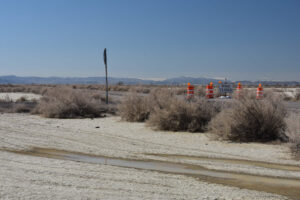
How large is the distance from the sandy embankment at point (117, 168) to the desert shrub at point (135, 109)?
262 cm

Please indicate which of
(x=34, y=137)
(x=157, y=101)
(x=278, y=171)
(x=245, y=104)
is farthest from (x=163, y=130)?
(x=278, y=171)

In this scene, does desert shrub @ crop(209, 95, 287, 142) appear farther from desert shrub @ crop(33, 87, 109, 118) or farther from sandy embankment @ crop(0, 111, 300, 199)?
desert shrub @ crop(33, 87, 109, 118)

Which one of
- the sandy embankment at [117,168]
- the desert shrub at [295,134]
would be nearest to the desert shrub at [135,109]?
the sandy embankment at [117,168]

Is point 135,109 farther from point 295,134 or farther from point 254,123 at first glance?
point 295,134

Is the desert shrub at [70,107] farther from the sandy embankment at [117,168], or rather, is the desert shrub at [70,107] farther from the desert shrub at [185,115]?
the desert shrub at [185,115]

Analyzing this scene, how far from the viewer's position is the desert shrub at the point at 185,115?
45.5ft

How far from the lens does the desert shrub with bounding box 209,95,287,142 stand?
1157 centimetres

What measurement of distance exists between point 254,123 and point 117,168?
5.32m

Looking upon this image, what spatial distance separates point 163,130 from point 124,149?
152 inches

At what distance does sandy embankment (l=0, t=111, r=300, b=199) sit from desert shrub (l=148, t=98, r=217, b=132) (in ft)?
Answer: 1.99

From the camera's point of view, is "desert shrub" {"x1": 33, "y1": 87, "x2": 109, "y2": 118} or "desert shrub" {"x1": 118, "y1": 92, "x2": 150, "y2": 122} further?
"desert shrub" {"x1": 33, "y1": 87, "x2": 109, "y2": 118}

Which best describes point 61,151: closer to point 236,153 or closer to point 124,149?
point 124,149

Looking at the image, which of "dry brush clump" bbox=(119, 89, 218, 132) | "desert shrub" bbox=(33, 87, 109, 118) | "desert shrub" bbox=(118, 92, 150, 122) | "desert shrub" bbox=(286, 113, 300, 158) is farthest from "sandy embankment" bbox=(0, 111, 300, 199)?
"desert shrub" bbox=(33, 87, 109, 118)

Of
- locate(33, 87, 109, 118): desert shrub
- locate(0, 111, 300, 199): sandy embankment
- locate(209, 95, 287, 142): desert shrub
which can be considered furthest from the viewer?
locate(33, 87, 109, 118): desert shrub
